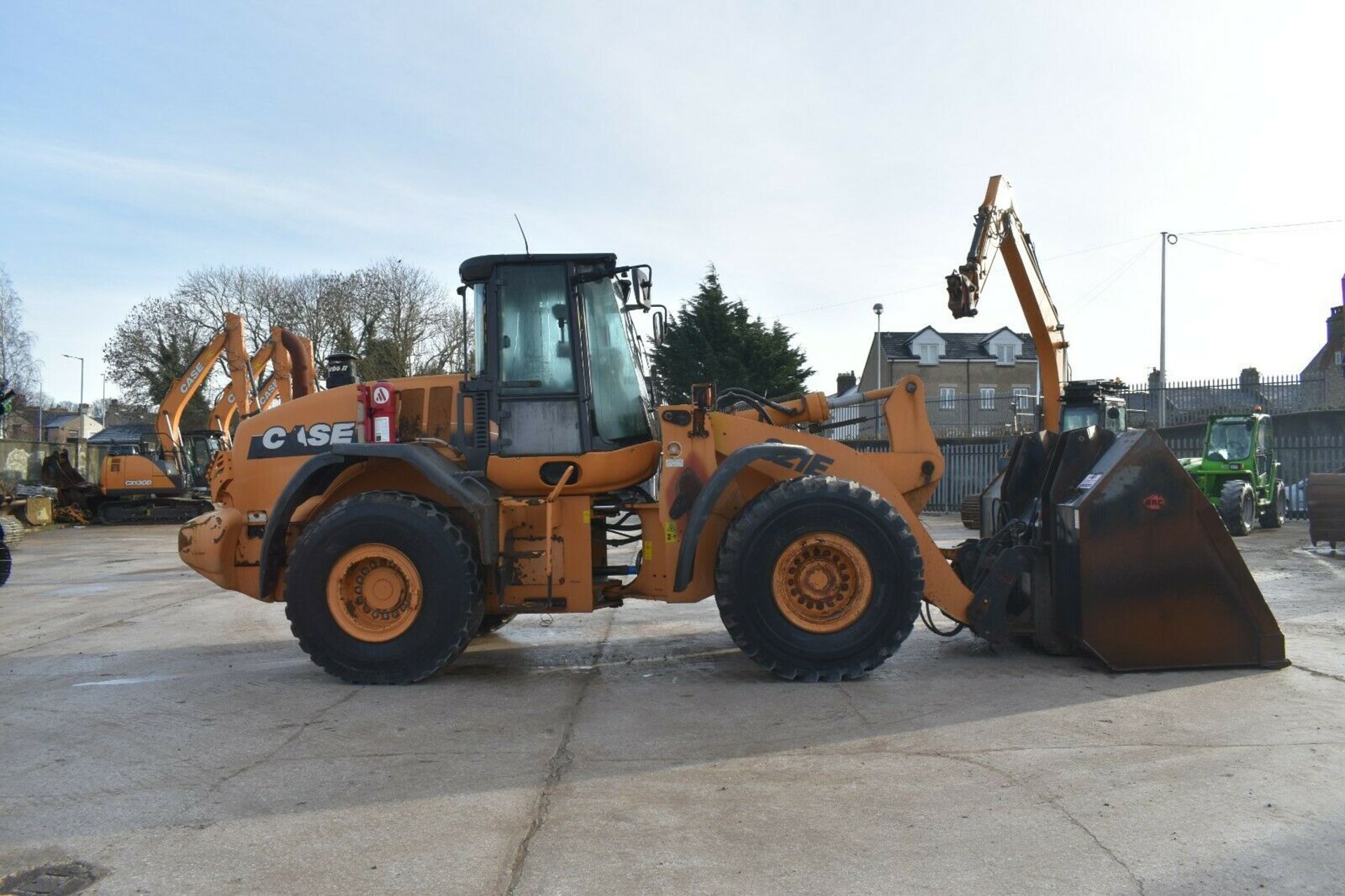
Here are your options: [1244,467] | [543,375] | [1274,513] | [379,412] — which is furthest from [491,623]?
[1274,513]

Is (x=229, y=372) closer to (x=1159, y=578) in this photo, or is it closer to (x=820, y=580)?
(x=820, y=580)

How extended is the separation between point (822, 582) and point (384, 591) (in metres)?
2.88

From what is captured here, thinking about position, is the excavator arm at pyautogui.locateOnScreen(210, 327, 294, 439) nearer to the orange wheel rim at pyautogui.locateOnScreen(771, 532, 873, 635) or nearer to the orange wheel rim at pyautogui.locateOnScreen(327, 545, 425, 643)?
the orange wheel rim at pyautogui.locateOnScreen(327, 545, 425, 643)

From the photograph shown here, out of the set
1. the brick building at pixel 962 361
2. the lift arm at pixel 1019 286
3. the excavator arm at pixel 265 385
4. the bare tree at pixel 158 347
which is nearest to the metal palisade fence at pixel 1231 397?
the lift arm at pixel 1019 286

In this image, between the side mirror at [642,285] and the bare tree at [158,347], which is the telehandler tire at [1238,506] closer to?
the side mirror at [642,285]

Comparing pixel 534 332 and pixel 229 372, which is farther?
pixel 229 372

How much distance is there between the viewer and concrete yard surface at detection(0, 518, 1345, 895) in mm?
3707

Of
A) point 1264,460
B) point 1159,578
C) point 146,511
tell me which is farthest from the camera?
point 146,511

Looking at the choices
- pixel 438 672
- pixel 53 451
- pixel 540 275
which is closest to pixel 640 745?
pixel 438 672

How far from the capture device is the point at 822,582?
670 centimetres

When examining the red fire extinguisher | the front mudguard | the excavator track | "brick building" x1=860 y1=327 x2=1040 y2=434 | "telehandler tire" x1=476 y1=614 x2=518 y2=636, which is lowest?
the excavator track

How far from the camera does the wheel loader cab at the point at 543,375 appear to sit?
728cm

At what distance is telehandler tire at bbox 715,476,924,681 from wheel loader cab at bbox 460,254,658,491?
→ 1224 millimetres

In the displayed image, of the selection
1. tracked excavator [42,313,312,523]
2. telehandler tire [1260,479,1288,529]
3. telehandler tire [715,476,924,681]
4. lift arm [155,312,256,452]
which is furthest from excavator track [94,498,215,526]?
telehandler tire [715,476,924,681]
